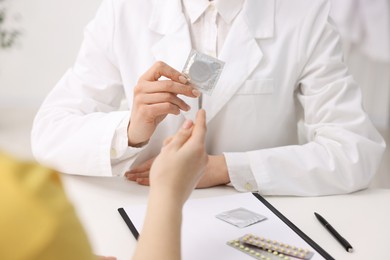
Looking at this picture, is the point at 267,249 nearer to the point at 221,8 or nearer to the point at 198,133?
the point at 198,133

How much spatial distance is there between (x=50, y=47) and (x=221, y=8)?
1.86 metres

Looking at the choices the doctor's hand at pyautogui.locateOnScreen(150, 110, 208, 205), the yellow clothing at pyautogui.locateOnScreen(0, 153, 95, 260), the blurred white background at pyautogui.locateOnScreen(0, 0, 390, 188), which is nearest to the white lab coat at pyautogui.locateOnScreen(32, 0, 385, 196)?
the doctor's hand at pyautogui.locateOnScreen(150, 110, 208, 205)

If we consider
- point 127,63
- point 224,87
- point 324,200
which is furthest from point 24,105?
point 324,200

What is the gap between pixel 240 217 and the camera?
33.8 inches

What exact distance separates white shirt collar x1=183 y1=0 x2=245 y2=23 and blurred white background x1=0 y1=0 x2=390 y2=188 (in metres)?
1.50

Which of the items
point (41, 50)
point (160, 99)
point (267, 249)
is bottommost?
point (41, 50)

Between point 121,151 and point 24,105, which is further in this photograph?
point 24,105

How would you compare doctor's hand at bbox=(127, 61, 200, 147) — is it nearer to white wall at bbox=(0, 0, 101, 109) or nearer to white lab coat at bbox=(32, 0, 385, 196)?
white lab coat at bbox=(32, 0, 385, 196)

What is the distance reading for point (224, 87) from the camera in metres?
1.17

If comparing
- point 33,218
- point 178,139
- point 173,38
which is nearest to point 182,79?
point 173,38

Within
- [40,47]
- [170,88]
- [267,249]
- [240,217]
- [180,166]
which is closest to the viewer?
[180,166]

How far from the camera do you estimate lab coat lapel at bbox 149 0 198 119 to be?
1.19 metres

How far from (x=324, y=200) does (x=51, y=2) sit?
7.36 ft

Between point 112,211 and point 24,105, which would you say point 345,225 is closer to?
point 112,211
